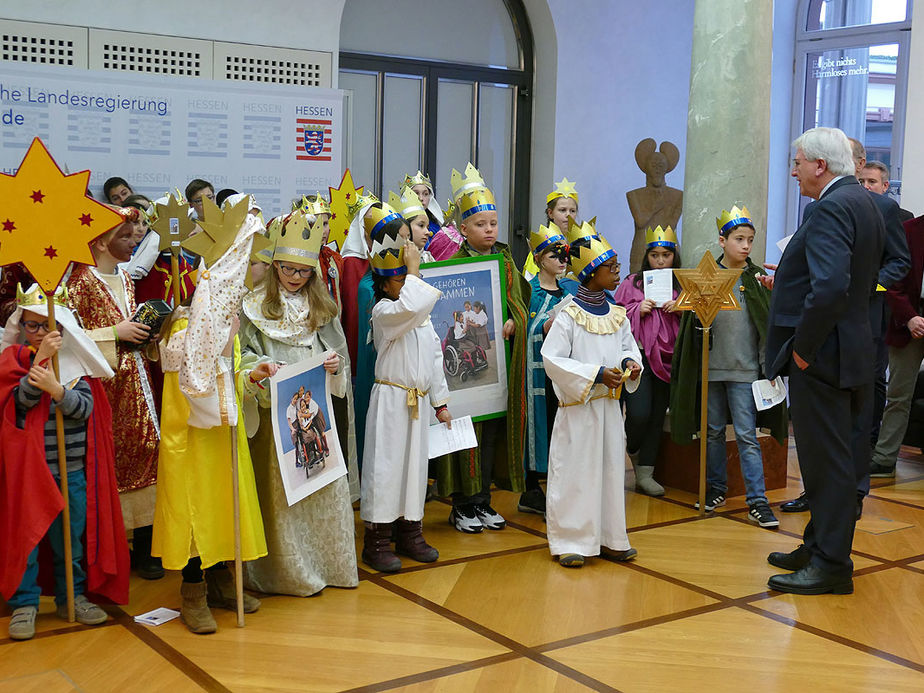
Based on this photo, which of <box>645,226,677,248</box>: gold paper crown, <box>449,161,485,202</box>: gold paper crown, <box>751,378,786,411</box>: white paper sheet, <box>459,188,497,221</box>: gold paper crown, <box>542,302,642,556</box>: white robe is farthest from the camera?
<box>645,226,677,248</box>: gold paper crown

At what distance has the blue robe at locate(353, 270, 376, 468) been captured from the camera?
173 inches

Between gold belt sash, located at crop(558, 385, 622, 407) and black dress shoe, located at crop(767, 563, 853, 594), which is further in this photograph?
gold belt sash, located at crop(558, 385, 622, 407)

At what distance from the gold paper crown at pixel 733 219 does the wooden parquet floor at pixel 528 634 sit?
1.58 m

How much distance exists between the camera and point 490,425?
195 inches

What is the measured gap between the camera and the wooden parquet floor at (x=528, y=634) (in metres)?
3.18

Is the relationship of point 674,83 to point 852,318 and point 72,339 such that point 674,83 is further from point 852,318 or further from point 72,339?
point 72,339

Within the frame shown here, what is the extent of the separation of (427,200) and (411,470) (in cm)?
205

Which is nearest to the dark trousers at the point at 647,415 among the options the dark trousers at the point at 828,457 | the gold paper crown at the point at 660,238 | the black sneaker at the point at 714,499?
the black sneaker at the point at 714,499

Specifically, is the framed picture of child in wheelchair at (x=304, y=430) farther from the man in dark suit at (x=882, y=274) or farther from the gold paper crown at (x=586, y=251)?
the man in dark suit at (x=882, y=274)

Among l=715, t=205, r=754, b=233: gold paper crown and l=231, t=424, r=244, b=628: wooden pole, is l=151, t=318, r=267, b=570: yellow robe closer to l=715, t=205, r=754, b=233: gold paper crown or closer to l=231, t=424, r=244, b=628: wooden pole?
l=231, t=424, r=244, b=628: wooden pole

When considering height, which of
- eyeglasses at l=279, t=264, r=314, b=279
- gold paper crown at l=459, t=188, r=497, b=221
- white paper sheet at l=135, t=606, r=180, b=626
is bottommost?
white paper sheet at l=135, t=606, r=180, b=626

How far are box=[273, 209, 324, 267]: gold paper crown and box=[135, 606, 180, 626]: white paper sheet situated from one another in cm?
129

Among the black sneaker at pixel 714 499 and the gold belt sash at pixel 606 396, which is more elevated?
the gold belt sash at pixel 606 396

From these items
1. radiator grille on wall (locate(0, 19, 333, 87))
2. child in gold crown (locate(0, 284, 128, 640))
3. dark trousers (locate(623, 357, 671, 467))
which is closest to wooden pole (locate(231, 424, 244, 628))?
child in gold crown (locate(0, 284, 128, 640))
